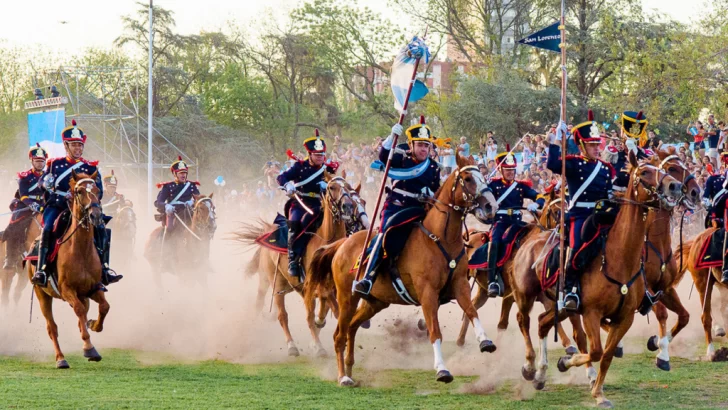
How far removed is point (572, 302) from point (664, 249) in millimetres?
1634

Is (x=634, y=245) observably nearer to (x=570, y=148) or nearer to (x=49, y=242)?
(x=570, y=148)

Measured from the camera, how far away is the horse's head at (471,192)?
11.6 m

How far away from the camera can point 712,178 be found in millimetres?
15852

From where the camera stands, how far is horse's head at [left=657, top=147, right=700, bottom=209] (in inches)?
421

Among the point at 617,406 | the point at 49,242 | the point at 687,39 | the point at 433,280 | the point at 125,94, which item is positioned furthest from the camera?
the point at 125,94

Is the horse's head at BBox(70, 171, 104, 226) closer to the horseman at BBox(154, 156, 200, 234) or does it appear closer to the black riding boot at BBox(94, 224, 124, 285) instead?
the black riding boot at BBox(94, 224, 124, 285)

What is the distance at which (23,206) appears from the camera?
2003 cm

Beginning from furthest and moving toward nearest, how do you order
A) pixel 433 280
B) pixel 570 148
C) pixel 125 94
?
pixel 125 94 → pixel 570 148 → pixel 433 280

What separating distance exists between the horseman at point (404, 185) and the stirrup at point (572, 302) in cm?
218

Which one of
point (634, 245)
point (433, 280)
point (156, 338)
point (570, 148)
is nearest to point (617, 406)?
point (634, 245)

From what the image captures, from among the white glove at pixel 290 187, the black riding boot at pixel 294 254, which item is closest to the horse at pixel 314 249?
the black riding boot at pixel 294 254

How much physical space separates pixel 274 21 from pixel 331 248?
51779 mm

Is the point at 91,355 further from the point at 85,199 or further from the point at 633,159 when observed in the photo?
the point at 633,159

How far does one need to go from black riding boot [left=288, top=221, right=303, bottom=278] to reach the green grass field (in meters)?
1.78
